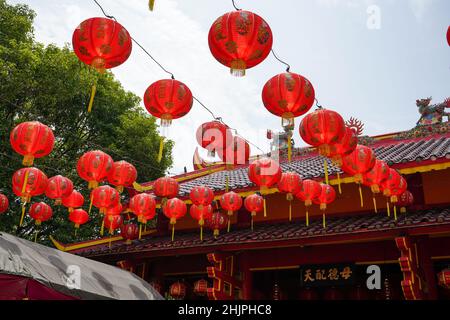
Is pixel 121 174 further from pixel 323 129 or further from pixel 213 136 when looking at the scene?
pixel 323 129

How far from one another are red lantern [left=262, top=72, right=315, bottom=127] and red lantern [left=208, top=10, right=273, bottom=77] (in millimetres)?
669

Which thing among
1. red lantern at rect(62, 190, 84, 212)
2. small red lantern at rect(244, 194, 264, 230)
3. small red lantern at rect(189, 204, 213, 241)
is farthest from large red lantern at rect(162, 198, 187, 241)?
red lantern at rect(62, 190, 84, 212)

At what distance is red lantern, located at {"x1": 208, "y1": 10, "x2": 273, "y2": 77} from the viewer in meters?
5.35

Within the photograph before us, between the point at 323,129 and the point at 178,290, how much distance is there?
6513 mm

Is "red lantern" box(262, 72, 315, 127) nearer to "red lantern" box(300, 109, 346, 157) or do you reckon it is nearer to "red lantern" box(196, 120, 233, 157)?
"red lantern" box(300, 109, 346, 157)

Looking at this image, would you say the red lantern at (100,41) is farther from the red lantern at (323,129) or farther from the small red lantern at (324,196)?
the small red lantern at (324,196)

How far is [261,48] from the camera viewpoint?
18.0 ft

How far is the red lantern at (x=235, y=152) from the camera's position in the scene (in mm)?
7996

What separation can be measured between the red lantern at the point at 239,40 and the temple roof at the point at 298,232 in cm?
467

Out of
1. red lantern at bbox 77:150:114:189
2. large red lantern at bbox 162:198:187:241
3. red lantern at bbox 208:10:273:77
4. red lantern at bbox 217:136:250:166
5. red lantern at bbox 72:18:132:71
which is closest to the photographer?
red lantern at bbox 208:10:273:77

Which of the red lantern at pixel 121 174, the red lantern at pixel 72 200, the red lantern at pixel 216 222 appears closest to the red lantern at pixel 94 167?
the red lantern at pixel 121 174

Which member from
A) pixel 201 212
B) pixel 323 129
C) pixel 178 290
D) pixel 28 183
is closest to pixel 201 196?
pixel 201 212

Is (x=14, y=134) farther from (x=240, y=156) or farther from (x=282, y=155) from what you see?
(x=282, y=155)
